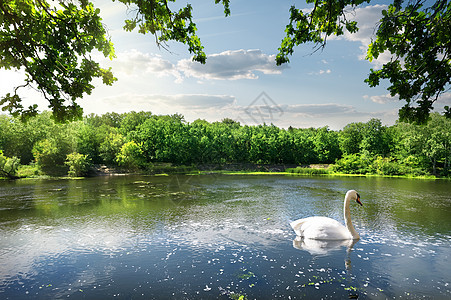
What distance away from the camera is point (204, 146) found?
65062 millimetres

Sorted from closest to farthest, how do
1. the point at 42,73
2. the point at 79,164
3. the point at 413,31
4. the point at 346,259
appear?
the point at 413,31 → the point at 42,73 → the point at 346,259 → the point at 79,164

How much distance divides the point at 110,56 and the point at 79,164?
1725 inches

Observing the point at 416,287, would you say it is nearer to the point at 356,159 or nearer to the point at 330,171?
the point at 330,171

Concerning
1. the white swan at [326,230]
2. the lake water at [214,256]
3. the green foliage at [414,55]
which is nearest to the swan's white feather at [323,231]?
the white swan at [326,230]

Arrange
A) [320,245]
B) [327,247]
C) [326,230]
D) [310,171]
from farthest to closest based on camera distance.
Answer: [310,171]
[326,230]
[320,245]
[327,247]

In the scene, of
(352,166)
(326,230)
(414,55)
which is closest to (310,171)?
(352,166)

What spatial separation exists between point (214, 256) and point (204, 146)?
56.4 meters

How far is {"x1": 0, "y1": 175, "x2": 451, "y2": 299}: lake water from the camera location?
22.4ft

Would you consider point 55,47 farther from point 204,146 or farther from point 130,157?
point 204,146

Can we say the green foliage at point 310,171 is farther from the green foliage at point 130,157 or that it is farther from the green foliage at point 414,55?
the green foliage at point 414,55

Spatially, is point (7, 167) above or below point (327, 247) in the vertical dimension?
above

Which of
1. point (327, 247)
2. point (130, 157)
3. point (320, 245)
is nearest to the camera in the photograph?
point (327, 247)

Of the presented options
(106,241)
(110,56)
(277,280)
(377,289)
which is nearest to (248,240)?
(277,280)

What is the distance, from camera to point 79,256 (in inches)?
359
